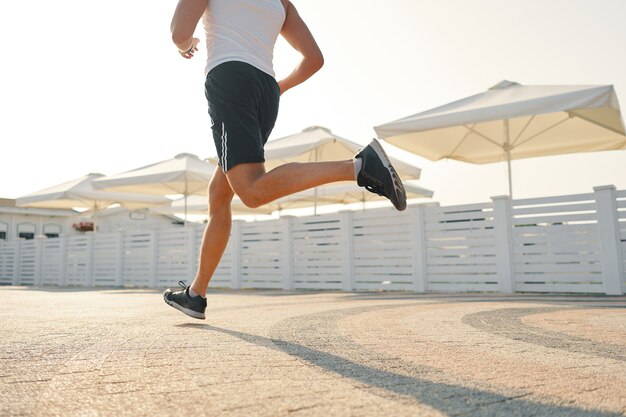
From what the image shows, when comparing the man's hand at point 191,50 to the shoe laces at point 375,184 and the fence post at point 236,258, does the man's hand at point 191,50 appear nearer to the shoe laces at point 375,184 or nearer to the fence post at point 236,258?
the shoe laces at point 375,184

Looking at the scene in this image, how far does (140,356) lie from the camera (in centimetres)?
172

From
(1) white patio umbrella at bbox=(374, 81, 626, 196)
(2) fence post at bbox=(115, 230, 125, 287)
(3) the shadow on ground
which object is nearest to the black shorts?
(3) the shadow on ground

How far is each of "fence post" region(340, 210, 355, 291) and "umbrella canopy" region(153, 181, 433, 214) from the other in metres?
4.60

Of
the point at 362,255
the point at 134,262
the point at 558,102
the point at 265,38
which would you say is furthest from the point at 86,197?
the point at 265,38

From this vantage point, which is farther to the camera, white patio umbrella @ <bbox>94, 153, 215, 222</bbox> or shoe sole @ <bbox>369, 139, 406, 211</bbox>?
white patio umbrella @ <bbox>94, 153, 215, 222</bbox>

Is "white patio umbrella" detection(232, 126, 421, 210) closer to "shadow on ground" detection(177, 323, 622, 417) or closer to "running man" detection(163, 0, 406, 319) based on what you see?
"running man" detection(163, 0, 406, 319)

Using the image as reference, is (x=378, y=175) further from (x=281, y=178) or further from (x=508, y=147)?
(x=508, y=147)

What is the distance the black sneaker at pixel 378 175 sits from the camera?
2102 mm

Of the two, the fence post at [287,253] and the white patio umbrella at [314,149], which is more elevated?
the white patio umbrella at [314,149]

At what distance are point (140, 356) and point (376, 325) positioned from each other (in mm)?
1394

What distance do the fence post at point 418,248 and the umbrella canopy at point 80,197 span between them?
424 inches

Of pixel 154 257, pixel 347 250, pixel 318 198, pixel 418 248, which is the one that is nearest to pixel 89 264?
pixel 154 257

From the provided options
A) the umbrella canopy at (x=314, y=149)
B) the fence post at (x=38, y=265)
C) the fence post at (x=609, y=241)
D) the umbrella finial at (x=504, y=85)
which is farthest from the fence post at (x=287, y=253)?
the fence post at (x=38, y=265)

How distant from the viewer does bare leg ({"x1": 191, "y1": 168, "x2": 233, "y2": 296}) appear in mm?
2777
